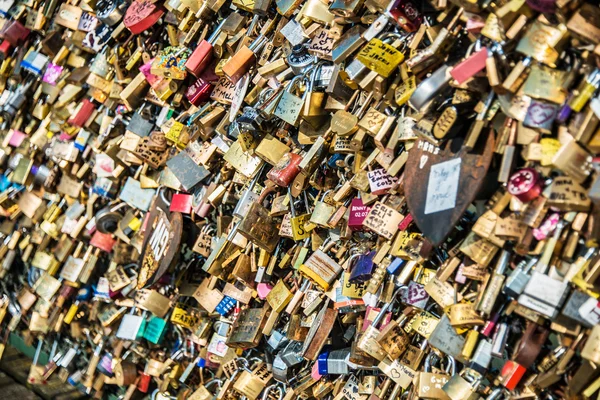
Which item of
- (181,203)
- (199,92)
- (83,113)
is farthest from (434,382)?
(83,113)

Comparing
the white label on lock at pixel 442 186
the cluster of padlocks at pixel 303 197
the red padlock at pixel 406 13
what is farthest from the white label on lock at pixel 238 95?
the white label on lock at pixel 442 186

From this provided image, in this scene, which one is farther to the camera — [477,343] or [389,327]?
[389,327]

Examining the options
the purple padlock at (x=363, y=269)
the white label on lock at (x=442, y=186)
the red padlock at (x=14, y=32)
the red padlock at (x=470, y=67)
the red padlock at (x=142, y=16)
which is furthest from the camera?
the red padlock at (x=14, y=32)

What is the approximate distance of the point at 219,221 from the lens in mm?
3697

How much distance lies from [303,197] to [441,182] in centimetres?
79

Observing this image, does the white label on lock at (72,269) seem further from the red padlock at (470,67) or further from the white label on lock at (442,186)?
the red padlock at (470,67)

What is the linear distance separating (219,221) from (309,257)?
604 mm

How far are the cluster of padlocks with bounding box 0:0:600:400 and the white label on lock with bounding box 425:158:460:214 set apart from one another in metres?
A: 0.01

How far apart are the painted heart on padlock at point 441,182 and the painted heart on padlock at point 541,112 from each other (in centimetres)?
20

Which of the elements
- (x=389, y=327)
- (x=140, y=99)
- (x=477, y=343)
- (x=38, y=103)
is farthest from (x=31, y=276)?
(x=477, y=343)

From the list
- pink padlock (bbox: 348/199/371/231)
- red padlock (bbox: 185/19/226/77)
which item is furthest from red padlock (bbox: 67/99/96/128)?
pink padlock (bbox: 348/199/371/231)

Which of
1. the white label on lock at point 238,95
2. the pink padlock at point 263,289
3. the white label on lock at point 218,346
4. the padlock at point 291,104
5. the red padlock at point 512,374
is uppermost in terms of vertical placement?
the padlock at point 291,104

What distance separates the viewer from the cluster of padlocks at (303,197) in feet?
8.00

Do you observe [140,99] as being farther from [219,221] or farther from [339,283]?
[339,283]
